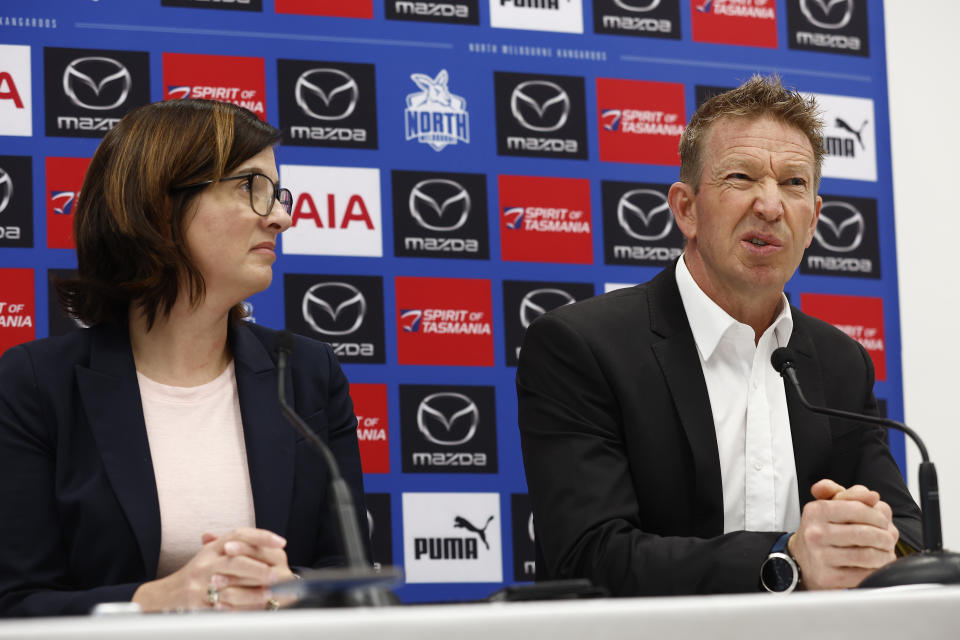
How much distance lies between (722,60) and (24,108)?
2206 millimetres

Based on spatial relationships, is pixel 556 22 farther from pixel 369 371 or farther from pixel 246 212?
pixel 246 212

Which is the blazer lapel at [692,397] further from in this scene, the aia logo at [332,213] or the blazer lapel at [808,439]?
the aia logo at [332,213]

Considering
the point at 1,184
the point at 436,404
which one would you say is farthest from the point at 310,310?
the point at 1,184

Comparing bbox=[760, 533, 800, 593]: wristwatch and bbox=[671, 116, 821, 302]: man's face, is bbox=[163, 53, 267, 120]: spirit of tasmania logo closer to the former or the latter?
bbox=[671, 116, 821, 302]: man's face

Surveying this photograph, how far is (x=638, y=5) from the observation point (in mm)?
3660

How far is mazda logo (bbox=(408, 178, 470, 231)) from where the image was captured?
3.37 m

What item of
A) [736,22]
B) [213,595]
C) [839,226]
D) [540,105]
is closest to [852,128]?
[839,226]

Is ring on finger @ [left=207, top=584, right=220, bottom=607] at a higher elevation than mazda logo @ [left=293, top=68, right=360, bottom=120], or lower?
lower

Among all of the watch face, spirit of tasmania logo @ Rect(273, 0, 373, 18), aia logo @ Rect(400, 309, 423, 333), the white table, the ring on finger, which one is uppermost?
spirit of tasmania logo @ Rect(273, 0, 373, 18)

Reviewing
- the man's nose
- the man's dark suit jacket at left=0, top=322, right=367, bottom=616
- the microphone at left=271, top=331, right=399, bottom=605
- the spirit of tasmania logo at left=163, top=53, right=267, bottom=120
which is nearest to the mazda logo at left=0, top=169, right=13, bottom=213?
the spirit of tasmania logo at left=163, top=53, right=267, bottom=120

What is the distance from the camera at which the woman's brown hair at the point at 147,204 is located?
2.28m

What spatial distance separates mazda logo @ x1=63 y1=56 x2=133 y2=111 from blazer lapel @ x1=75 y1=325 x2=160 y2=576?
1.14 metres

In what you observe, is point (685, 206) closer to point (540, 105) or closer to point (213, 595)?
point (540, 105)

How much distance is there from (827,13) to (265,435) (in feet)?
8.64
